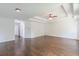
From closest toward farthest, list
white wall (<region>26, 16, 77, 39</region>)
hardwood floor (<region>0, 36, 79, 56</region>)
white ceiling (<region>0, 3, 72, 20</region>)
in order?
1. white ceiling (<region>0, 3, 72, 20</region>)
2. white wall (<region>26, 16, 77, 39</region>)
3. hardwood floor (<region>0, 36, 79, 56</region>)

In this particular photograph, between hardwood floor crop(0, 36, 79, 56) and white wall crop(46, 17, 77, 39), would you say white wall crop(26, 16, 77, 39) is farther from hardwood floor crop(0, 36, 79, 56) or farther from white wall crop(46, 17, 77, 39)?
hardwood floor crop(0, 36, 79, 56)

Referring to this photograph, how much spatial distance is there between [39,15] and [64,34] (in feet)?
1.76

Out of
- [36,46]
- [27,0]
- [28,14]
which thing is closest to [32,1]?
[27,0]

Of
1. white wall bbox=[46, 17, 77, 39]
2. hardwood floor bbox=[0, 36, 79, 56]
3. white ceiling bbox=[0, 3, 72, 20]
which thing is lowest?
hardwood floor bbox=[0, 36, 79, 56]

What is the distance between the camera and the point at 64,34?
5.86 feet

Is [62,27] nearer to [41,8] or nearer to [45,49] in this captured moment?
[41,8]

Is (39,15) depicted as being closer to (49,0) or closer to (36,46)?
(49,0)

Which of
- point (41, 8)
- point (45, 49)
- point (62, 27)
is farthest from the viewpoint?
point (45, 49)

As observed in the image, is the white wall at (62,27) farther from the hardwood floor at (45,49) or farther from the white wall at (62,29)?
the hardwood floor at (45,49)

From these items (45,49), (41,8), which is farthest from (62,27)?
(45,49)

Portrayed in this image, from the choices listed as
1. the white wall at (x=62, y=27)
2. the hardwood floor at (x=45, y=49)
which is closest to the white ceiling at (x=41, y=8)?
the white wall at (x=62, y=27)

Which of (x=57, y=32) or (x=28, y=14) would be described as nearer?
(x=57, y=32)

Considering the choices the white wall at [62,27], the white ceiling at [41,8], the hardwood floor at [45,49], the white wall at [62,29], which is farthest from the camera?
the hardwood floor at [45,49]

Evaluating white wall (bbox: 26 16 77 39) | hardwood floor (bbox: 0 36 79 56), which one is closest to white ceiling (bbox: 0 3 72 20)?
white wall (bbox: 26 16 77 39)
